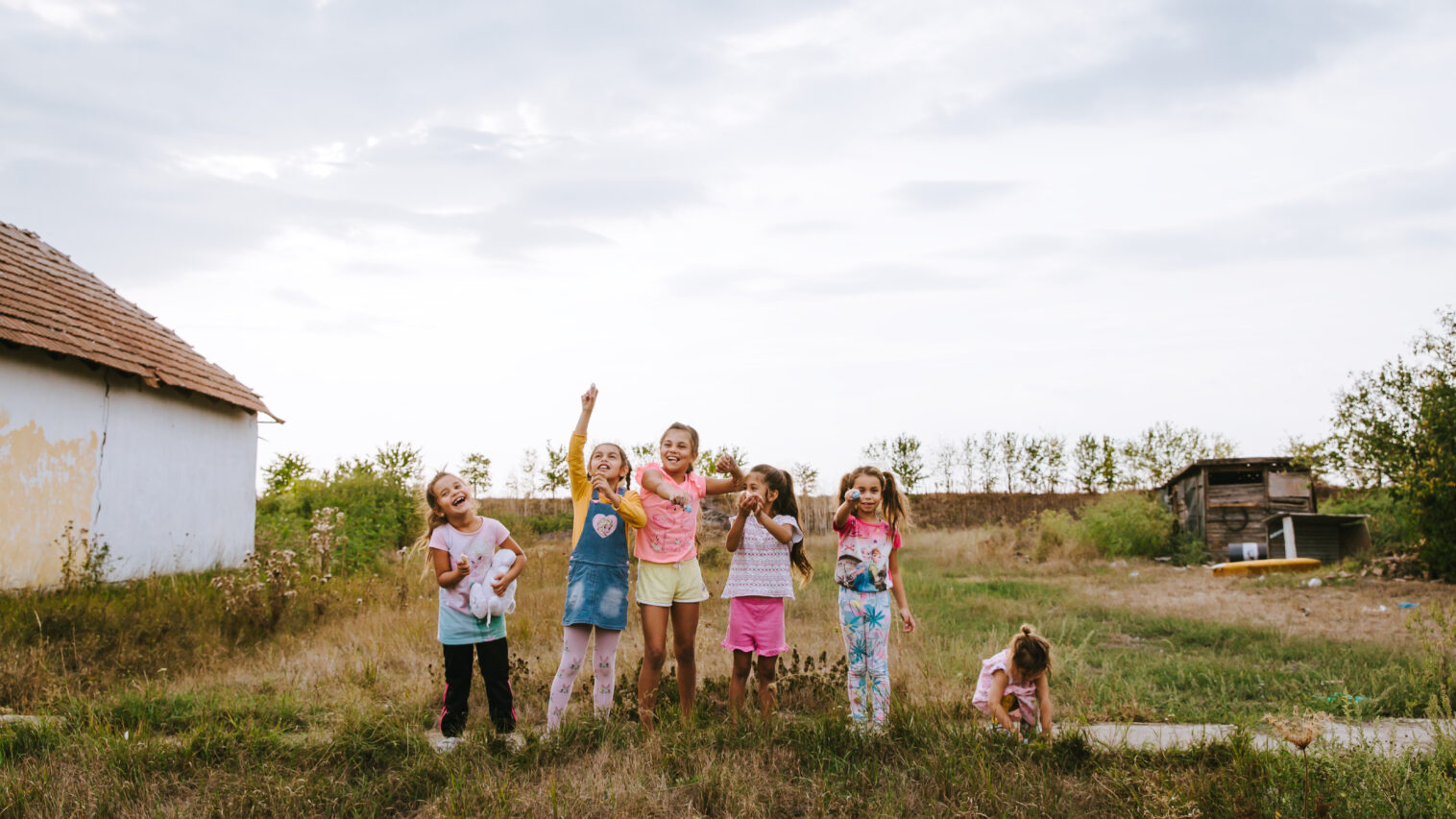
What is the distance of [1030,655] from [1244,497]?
782 inches

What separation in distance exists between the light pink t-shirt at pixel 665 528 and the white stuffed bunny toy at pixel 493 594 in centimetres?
77

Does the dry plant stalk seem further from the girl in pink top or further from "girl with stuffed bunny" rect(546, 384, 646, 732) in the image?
"girl with stuffed bunny" rect(546, 384, 646, 732)

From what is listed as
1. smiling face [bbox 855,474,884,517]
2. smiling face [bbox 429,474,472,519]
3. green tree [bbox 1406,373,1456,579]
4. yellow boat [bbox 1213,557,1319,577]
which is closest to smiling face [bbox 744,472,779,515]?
smiling face [bbox 855,474,884,517]

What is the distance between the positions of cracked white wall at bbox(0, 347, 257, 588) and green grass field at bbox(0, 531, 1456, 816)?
111 centimetres

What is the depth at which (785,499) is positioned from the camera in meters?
5.30

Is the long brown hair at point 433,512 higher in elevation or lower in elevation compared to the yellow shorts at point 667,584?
higher

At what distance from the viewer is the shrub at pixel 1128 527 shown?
20625mm

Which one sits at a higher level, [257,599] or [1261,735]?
[257,599]

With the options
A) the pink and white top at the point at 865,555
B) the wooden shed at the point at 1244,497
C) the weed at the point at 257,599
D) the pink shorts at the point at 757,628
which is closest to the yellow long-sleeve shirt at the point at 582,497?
the pink shorts at the point at 757,628

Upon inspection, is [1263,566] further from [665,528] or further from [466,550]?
[466,550]

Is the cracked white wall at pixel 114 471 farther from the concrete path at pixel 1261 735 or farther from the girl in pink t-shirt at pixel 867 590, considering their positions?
the concrete path at pixel 1261 735

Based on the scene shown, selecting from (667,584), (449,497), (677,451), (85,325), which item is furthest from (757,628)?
(85,325)

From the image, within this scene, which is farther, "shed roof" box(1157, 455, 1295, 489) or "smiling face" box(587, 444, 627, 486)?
"shed roof" box(1157, 455, 1295, 489)

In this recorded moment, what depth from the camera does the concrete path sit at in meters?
4.21
